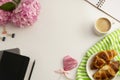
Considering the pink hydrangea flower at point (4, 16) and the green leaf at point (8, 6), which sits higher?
the green leaf at point (8, 6)

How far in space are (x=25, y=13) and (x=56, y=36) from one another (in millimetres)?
144

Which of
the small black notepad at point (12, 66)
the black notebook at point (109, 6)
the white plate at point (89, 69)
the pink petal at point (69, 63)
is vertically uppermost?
the black notebook at point (109, 6)

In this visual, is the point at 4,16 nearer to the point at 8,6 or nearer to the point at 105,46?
the point at 8,6

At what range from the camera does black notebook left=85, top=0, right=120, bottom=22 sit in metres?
1.09

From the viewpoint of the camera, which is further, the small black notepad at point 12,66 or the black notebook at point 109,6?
the black notebook at point 109,6

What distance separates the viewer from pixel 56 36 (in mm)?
1059

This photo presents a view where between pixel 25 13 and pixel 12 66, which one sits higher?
pixel 25 13

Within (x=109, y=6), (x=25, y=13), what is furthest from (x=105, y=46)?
(x=25, y=13)

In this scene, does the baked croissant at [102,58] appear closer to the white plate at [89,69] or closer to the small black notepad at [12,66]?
the white plate at [89,69]

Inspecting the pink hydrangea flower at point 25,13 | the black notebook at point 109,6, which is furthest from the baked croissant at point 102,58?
the pink hydrangea flower at point 25,13

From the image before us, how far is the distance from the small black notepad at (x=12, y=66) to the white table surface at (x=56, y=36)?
2.0 inches

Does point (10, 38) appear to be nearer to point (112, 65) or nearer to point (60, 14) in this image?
point (60, 14)

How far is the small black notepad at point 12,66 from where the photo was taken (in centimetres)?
97

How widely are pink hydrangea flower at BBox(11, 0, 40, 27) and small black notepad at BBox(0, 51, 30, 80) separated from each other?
5.0 inches
